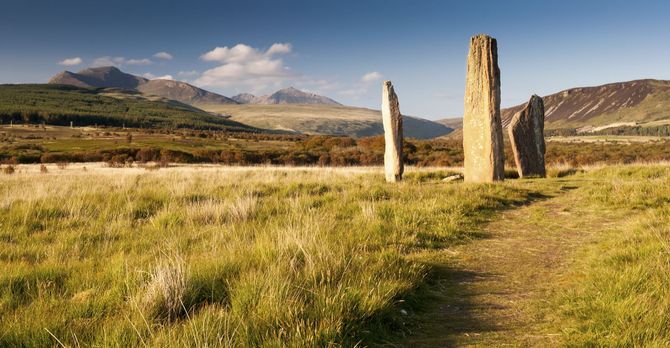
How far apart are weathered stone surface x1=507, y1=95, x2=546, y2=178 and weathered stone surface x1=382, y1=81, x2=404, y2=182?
189 inches

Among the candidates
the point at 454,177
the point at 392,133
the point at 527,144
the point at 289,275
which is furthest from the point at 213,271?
the point at 527,144

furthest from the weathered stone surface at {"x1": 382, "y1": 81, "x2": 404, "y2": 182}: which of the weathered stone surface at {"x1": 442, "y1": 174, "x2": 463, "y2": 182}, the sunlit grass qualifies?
the sunlit grass

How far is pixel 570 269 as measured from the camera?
539 cm

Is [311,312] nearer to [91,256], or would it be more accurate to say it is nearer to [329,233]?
[329,233]

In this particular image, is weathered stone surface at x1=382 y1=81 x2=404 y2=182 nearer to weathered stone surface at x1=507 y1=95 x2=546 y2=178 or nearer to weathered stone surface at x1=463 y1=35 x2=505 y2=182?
weathered stone surface at x1=463 y1=35 x2=505 y2=182

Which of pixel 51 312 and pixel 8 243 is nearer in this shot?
pixel 51 312

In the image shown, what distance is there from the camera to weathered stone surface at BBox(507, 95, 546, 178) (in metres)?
17.9

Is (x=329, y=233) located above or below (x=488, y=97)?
below

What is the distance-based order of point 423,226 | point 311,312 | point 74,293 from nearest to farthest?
1. point 311,312
2. point 74,293
3. point 423,226

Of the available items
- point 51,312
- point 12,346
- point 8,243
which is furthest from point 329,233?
point 8,243

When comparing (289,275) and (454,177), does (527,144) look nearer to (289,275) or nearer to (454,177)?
(454,177)

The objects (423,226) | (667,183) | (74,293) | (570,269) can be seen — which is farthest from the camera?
(667,183)

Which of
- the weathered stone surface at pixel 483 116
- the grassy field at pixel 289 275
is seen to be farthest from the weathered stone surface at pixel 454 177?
the grassy field at pixel 289 275

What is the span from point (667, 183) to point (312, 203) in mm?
8963
